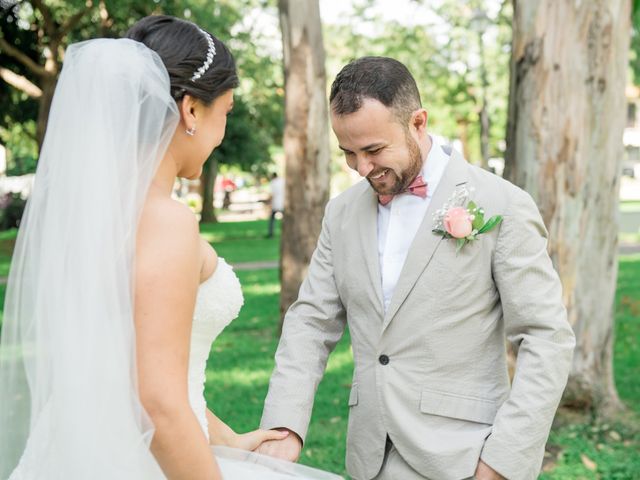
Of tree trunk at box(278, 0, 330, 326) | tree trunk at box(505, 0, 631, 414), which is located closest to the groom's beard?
tree trunk at box(505, 0, 631, 414)

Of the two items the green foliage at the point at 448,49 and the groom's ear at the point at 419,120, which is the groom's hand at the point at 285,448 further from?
the green foliage at the point at 448,49

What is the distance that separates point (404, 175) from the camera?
2.97 meters

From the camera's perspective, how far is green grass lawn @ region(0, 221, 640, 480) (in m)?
5.60

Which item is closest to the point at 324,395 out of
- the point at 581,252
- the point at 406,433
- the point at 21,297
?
the point at 581,252

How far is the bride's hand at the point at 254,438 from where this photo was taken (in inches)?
113

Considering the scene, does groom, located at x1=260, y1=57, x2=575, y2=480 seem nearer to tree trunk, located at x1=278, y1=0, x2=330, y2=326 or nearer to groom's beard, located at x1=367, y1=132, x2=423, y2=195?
groom's beard, located at x1=367, y1=132, x2=423, y2=195

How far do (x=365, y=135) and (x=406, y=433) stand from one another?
98 cm

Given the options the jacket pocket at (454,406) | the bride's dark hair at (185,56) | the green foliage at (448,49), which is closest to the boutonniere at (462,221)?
the jacket pocket at (454,406)

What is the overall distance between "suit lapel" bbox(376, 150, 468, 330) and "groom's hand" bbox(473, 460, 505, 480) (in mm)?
537

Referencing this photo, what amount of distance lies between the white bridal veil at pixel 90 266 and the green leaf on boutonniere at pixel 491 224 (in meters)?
1.08

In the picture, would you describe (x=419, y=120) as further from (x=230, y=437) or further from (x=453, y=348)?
(x=230, y=437)

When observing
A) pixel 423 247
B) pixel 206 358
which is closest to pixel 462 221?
pixel 423 247

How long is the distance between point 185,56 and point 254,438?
126 centimetres

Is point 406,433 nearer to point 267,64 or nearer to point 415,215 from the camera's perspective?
point 415,215
